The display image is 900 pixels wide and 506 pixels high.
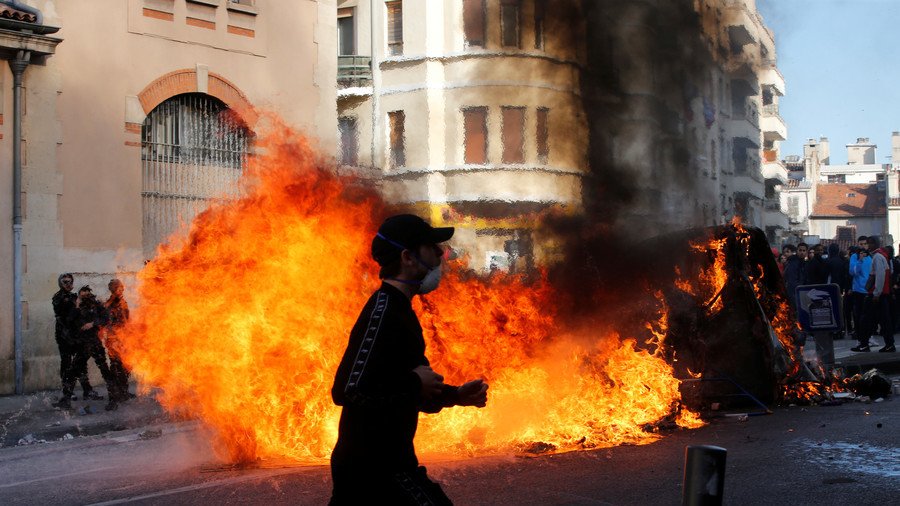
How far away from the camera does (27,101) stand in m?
13.2

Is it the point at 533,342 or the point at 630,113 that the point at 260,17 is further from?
the point at 533,342

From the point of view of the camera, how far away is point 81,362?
11.4 m

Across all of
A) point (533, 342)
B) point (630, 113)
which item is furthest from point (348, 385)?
point (630, 113)

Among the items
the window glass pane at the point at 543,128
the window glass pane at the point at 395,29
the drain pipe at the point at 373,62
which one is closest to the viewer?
the window glass pane at the point at 543,128

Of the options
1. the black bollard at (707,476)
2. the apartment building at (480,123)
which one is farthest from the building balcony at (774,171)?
the black bollard at (707,476)

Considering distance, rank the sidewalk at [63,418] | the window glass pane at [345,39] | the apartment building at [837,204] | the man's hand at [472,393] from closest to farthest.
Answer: the man's hand at [472,393] < the sidewalk at [63,418] < the window glass pane at [345,39] < the apartment building at [837,204]

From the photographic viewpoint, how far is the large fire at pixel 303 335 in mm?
6891

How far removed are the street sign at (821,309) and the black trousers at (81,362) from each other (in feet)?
27.7

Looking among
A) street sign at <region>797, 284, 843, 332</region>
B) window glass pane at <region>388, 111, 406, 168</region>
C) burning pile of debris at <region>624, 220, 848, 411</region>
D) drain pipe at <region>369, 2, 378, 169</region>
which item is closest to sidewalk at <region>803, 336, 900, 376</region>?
street sign at <region>797, 284, 843, 332</region>

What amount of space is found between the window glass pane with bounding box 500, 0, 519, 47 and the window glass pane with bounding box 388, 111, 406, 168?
2283 mm

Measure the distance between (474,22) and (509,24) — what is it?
3814 millimetres

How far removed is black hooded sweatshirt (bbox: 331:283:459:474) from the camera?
3.12 metres

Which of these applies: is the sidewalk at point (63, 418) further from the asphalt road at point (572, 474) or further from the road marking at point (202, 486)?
the road marking at point (202, 486)

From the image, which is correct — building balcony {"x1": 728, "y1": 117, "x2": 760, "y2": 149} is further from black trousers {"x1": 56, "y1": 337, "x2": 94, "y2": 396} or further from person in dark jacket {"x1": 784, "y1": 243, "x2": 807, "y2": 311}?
black trousers {"x1": 56, "y1": 337, "x2": 94, "y2": 396}
